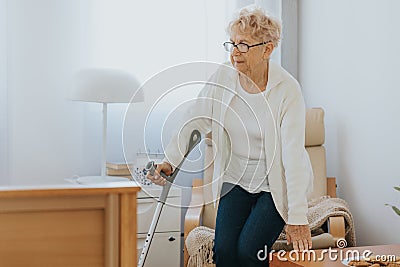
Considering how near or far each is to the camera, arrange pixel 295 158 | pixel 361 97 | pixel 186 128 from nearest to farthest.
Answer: pixel 186 128, pixel 295 158, pixel 361 97

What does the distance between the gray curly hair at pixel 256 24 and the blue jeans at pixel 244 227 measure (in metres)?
0.60

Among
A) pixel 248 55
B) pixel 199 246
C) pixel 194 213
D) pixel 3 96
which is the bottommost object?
pixel 199 246

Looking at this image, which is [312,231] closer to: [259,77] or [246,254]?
[246,254]

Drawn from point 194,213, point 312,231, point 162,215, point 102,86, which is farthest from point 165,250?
point 102,86

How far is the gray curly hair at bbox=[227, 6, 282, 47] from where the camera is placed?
2559 millimetres

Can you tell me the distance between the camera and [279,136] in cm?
260

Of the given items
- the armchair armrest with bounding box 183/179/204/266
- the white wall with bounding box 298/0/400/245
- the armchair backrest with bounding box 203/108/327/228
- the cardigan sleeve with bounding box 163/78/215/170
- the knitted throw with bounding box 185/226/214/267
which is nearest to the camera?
the cardigan sleeve with bounding box 163/78/215/170

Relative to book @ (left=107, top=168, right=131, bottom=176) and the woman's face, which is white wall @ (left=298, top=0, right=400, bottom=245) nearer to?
the woman's face

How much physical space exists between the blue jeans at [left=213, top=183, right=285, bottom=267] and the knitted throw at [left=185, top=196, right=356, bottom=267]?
0.40 m

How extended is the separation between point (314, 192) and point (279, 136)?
1.14 metres

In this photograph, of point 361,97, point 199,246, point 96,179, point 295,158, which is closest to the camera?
point 295,158

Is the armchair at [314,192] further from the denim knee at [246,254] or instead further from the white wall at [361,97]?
the denim knee at [246,254]

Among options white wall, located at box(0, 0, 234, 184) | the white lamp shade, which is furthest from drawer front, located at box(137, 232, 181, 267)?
the white lamp shade

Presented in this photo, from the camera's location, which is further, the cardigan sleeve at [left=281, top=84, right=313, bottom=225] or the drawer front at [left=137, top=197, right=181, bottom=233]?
the drawer front at [left=137, top=197, right=181, bottom=233]
